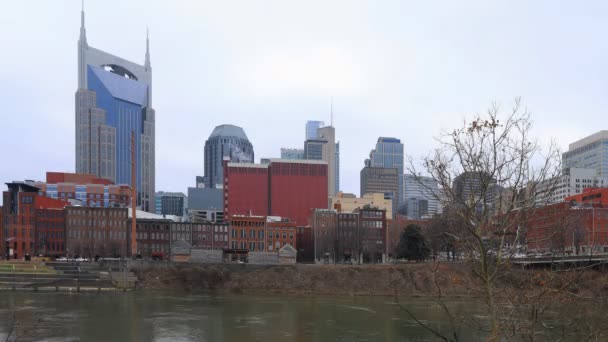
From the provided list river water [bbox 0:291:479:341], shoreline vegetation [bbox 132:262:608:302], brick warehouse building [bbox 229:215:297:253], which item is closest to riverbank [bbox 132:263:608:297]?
shoreline vegetation [bbox 132:262:608:302]

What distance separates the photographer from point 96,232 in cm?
13212

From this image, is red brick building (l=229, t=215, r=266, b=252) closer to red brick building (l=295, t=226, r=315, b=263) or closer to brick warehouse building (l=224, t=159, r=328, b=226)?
red brick building (l=295, t=226, r=315, b=263)

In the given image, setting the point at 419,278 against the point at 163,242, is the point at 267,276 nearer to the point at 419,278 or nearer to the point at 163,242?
the point at 419,278

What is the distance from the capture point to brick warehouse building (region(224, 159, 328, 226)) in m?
178

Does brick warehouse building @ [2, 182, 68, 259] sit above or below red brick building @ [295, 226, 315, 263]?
above

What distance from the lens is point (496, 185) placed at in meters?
11.5

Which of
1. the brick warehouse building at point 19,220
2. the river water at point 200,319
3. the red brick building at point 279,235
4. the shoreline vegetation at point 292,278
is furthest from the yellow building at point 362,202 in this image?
the river water at point 200,319

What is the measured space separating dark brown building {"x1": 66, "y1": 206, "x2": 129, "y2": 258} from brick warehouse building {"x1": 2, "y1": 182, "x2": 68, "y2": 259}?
8.57 m

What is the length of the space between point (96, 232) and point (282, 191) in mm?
63739

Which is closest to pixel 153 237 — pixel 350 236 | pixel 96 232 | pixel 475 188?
pixel 96 232

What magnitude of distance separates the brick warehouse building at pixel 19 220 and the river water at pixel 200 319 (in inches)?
1852

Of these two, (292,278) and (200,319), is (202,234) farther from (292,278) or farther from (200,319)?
(200,319)

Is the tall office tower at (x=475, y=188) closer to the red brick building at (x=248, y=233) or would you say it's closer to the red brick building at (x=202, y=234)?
the red brick building at (x=248, y=233)

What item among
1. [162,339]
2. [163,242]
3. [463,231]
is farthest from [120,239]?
[463,231]
